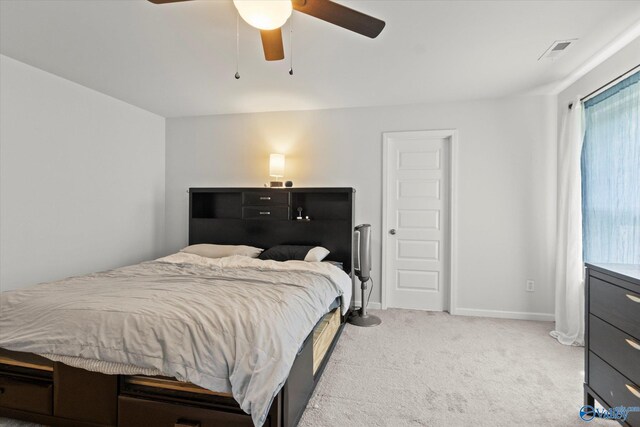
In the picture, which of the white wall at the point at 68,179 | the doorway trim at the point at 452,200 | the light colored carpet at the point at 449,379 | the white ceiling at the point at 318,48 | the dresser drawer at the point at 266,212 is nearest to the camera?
the light colored carpet at the point at 449,379

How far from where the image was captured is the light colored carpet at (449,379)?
6.37ft

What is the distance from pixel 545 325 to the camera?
3.46 metres

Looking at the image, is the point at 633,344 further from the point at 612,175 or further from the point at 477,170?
the point at 477,170

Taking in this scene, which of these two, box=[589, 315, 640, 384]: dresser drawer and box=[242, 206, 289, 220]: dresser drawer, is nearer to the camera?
box=[589, 315, 640, 384]: dresser drawer

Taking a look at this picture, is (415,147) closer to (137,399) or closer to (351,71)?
(351,71)

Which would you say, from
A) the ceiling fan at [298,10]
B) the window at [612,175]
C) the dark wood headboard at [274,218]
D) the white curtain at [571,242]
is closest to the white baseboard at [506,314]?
the white curtain at [571,242]

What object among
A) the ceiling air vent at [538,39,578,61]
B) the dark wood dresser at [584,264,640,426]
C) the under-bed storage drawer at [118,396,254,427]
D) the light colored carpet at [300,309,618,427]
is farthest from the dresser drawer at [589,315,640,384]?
the ceiling air vent at [538,39,578,61]

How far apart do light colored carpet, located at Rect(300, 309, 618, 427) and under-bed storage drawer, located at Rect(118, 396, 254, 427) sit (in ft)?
1.67

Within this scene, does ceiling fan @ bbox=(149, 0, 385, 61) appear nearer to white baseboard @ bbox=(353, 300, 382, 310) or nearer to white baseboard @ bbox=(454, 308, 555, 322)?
white baseboard @ bbox=(353, 300, 382, 310)

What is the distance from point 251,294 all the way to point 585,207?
3.03 metres

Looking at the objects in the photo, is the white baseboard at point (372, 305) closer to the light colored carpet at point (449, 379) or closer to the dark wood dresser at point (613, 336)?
the light colored carpet at point (449, 379)

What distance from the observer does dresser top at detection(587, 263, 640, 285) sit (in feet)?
5.30

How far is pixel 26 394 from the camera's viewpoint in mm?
1804

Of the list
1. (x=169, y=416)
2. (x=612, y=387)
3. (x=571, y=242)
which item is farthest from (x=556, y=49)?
(x=169, y=416)
